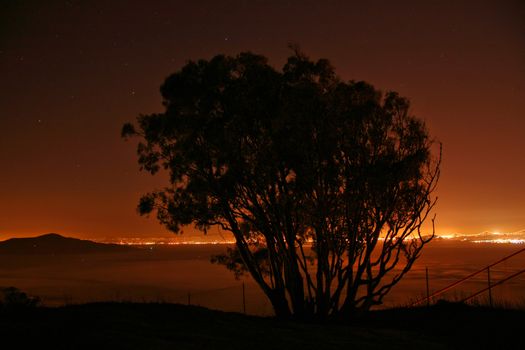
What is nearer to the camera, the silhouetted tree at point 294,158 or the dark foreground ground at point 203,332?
the dark foreground ground at point 203,332

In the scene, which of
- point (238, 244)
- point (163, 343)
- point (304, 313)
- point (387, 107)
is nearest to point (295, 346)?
point (163, 343)

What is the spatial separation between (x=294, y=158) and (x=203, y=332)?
25.5 ft

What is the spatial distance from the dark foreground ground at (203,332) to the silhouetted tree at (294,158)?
391 cm

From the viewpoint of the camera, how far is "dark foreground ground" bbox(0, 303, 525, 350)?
1032 cm

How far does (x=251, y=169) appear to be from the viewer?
18.7 m

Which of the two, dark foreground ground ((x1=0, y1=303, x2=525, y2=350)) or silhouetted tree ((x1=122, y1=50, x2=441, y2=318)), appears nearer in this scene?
dark foreground ground ((x1=0, y1=303, x2=525, y2=350))

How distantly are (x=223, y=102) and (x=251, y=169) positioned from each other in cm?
271

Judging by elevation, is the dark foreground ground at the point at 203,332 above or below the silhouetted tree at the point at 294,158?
below

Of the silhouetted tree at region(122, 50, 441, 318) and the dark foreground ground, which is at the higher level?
the silhouetted tree at region(122, 50, 441, 318)

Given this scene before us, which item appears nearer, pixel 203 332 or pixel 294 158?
pixel 203 332

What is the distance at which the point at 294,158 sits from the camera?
59.4ft

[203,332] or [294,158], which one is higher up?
[294,158]

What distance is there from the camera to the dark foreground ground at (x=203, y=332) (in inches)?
406

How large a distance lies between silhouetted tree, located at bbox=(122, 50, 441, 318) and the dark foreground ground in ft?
12.8
